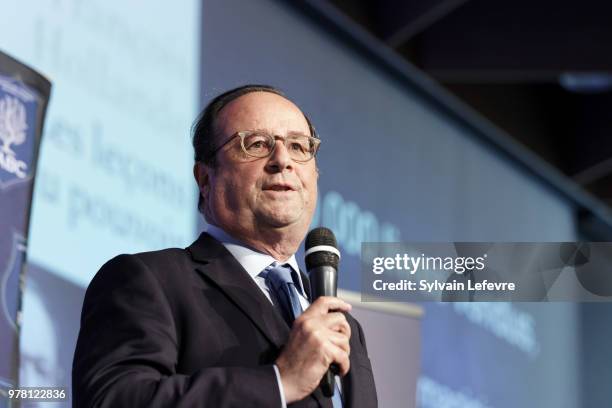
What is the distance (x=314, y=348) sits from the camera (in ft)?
5.03

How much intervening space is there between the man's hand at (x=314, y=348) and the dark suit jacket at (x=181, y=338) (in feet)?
0.11

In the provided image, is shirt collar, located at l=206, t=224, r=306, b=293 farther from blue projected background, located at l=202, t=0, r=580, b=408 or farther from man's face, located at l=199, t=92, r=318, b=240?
blue projected background, located at l=202, t=0, r=580, b=408

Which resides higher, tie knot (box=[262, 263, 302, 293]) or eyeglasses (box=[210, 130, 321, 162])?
eyeglasses (box=[210, 130, 321, 162])

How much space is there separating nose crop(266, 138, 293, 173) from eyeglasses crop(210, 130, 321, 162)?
0.6 inches

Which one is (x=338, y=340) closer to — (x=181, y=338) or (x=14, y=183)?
(x=181, y=338)

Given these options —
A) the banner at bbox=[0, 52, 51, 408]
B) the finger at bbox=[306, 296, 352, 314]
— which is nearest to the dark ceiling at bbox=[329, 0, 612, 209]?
the banner at bbox=[0, 52, 51, 408]

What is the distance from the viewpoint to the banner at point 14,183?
276cm

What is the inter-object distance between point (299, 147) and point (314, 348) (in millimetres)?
601

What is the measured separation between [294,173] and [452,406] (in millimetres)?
4361

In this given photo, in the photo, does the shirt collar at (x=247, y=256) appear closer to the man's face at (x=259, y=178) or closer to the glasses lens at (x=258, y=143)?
the man's face at (x=259, y=178)

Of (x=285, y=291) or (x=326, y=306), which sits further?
(x=285, y=291)

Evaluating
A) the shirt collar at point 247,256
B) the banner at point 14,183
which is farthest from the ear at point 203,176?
the banner at point 14,183

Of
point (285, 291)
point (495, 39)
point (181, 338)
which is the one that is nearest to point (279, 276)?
point (285, 291)

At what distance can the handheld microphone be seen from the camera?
1.74m
